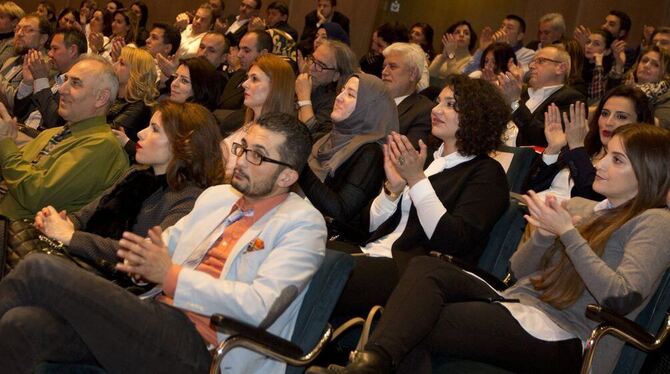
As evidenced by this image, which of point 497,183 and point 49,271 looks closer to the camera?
point 49,271

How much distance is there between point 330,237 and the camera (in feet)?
13.1

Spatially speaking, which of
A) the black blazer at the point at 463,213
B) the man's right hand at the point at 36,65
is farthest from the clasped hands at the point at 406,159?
the man's right hand at the point at 36,65

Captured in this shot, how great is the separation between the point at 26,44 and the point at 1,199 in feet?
11.2

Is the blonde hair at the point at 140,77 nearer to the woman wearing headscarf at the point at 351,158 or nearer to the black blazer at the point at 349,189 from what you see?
the woman wearing headscarf at the point at 351,158

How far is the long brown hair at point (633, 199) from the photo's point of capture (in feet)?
10.0

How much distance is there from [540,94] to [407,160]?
2.25m

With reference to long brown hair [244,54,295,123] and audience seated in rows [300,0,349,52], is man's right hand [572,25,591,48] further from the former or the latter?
long brown hair [244,54,295,123]

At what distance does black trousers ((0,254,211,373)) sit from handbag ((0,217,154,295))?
538 millimetres

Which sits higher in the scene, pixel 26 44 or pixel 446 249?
pixel 446 249

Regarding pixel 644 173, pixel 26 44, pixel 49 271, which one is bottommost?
pixel 26 44

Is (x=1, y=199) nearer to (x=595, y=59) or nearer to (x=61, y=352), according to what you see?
(x=61, y=352)

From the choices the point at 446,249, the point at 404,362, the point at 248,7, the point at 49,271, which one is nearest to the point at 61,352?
the point at 49,271

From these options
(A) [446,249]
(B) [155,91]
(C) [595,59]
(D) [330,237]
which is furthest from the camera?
(C) [595,59]

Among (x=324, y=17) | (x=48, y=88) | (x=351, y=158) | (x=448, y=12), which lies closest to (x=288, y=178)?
(x=351, y=158)
